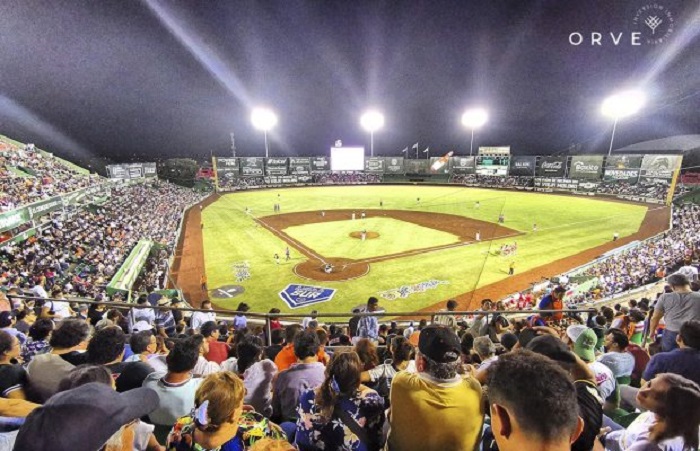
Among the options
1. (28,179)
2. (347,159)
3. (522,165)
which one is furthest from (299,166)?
(28,179)

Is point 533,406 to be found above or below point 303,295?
above

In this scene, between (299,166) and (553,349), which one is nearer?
(553,349)

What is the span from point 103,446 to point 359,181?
285 ft

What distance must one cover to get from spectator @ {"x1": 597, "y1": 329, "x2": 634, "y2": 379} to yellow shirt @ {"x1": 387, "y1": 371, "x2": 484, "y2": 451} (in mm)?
3663

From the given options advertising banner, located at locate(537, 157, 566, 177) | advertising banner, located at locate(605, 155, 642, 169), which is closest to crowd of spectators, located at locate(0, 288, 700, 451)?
advertising banner, located at locate(605, 155, 642, 169)

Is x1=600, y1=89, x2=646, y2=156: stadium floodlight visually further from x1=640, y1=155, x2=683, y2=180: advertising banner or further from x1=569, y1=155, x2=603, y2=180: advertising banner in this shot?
x1=640, y1=155, x2=683, y2=180: advertising banner

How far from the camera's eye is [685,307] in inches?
233

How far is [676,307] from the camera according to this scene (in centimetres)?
604

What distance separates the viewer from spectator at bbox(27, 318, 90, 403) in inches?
143

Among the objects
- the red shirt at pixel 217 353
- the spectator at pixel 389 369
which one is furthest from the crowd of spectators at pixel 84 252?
the spectator at pixel 389 369

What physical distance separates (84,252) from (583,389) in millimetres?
27349

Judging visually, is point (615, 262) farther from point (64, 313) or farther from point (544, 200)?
point (544, 200)

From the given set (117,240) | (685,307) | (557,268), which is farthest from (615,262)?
(117,240)

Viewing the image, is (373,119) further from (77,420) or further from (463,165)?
(77,420)
